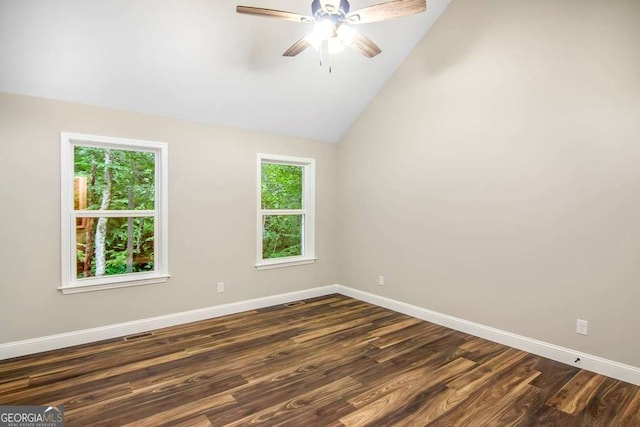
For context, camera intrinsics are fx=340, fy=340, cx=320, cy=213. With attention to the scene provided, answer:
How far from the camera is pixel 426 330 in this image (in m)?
3.65

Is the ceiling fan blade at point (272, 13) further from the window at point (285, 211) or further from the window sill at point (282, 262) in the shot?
the window sill at point (282, 262)

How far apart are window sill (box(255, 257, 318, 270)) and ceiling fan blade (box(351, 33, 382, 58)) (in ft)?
9.19

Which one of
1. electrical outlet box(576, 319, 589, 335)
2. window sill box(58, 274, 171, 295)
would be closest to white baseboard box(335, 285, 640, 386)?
electrical outlet box(576, 319, 589, 335)

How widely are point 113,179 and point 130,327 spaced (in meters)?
1.54

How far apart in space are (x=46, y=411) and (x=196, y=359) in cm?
104

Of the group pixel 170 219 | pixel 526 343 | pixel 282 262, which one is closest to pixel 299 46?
pixel 170 219

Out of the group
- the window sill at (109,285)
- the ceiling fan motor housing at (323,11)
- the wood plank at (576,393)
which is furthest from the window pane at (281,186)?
the wood plank at (576,393)

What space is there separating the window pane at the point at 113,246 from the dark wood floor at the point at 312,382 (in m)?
0.74

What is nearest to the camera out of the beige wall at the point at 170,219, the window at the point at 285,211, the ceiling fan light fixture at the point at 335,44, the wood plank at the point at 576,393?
the wood plank at the point at 576,393

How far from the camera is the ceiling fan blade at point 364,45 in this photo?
2.63m

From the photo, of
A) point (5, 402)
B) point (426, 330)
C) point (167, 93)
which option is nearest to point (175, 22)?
point (167, 93)

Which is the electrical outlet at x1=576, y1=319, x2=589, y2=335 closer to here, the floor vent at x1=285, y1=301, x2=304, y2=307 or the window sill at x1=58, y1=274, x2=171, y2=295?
the floor vent at x1=285, y1=301, x2=304, y2=307

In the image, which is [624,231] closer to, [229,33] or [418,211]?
[418,211]

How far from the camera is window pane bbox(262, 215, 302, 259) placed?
15.1 feet
